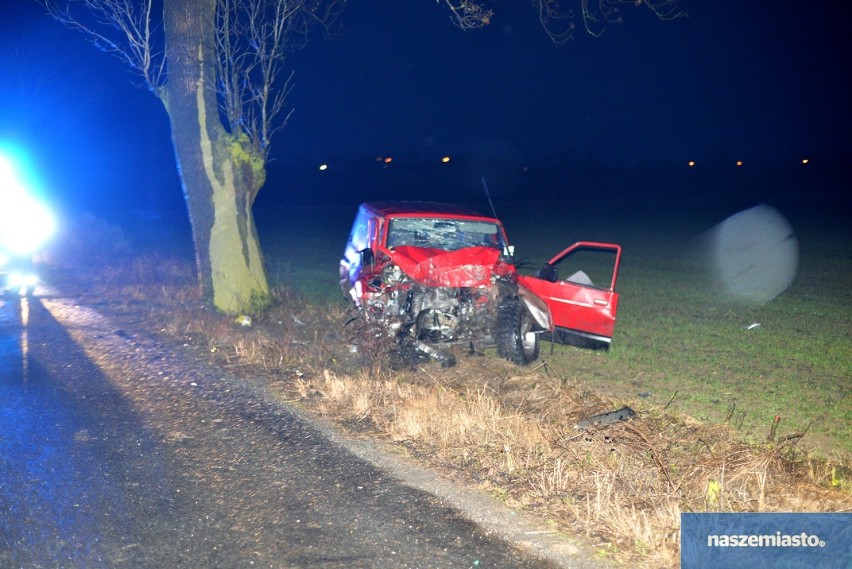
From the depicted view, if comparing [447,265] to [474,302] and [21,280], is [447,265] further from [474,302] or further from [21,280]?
[21,280]

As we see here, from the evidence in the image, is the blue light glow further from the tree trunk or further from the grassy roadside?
the tree trunk

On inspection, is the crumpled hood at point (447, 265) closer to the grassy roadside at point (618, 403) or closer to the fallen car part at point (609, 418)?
the grassy roadside at point (618, 403)

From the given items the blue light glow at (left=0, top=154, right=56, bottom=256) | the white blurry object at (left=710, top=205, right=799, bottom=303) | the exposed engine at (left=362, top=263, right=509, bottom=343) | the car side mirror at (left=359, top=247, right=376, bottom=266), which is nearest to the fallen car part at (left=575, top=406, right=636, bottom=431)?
the exposed engine at (left=362, top=263, right=509, bottom=343)

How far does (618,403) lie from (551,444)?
146 centimetres

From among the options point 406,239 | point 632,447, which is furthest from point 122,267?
point 632,447

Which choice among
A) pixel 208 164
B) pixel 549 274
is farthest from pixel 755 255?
pixel 208 164

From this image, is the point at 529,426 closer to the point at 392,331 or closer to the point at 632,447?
the point at 632,447

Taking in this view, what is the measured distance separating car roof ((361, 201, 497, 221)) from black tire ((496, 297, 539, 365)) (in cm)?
158

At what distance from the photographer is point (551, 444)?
5.94 m

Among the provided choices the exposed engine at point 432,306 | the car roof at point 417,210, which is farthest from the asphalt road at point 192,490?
the car roof at point 417,210

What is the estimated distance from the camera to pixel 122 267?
16453 millimetres

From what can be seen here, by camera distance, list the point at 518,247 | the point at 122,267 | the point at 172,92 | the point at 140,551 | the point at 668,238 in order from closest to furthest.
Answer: the point at 140,551
the point at 172,92
the point at 122,267
the point at 518,247
the point at 668,238

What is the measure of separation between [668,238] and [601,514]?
22.6 metres

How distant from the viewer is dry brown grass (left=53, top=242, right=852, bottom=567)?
4.81 meters
